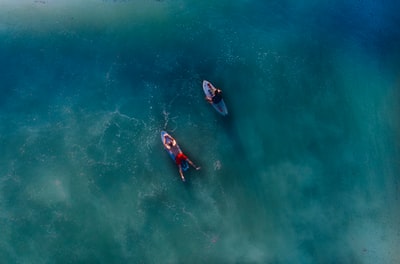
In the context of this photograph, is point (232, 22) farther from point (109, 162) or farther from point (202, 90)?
point (109, 162)

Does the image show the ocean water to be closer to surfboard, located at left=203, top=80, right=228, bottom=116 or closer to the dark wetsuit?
surfboard, located at left=203, top=80, right=228, bottom=116

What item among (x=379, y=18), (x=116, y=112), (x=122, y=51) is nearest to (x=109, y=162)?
(x=116, y=112)

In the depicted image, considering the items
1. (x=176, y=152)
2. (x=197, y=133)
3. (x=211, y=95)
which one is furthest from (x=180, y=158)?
(x=211, y=95)

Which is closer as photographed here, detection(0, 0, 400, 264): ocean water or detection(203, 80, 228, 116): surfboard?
detection(0, 0, 400, 264): ocean water

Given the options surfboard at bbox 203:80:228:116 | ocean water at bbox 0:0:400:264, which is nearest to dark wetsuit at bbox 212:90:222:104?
surfboard at bbox 203:80:228:116

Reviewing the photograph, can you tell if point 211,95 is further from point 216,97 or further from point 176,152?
point 176,152

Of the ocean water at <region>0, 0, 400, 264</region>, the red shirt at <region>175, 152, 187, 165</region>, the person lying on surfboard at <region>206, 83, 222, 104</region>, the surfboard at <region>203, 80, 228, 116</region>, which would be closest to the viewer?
the red shirt at <region>175, 152, 187, 165</region>

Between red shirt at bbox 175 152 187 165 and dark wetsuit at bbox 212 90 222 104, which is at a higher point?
dark wetsuit at bbox 212 90 222 104

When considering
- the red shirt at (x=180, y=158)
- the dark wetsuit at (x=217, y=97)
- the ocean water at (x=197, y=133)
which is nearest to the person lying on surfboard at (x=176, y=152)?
the red shirt at (x=180, y=158)
